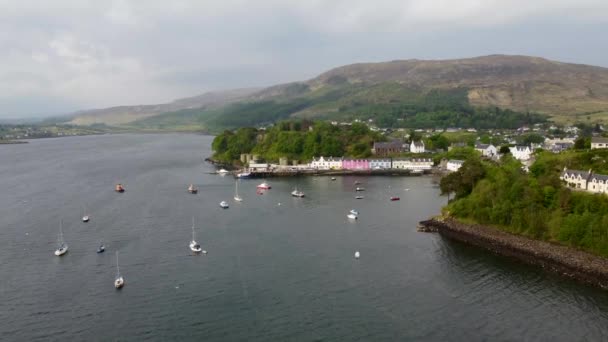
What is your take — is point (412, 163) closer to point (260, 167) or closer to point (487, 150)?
point (487, 150)

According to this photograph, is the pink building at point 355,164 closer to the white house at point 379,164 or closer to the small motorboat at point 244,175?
the white house at point 379,164

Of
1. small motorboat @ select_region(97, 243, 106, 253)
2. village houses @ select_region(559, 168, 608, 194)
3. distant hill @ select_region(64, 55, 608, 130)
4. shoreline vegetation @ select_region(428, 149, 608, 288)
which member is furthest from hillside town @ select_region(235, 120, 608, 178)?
distant hill @ select_region(64, 55, 608, 130)

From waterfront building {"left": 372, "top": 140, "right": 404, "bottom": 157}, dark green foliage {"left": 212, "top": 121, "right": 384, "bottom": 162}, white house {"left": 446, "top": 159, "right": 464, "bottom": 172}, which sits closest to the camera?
white house {"left": 446, "top": 159, "right": 464, "bottom": 172}

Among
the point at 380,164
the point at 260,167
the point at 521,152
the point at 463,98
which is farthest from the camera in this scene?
the point at 463,98

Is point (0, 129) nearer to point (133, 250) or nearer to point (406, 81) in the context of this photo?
point (406, 81)

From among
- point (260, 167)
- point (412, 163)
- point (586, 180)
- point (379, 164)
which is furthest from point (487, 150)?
point (586, 180)

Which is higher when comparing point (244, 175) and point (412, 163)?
point (412, 163)

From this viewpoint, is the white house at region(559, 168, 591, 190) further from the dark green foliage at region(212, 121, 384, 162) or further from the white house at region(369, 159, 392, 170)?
the dark green foliage at region(212, 121, 384, 162)
